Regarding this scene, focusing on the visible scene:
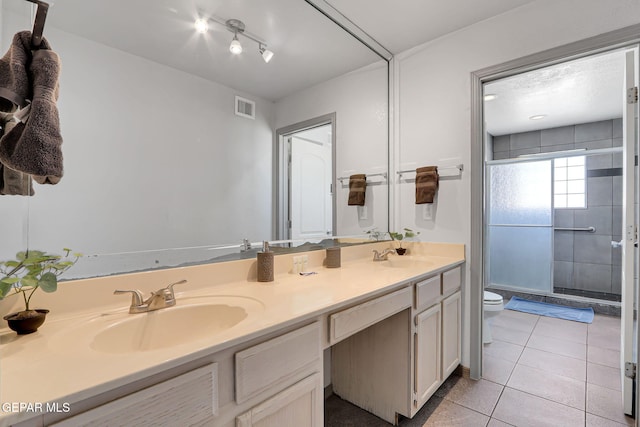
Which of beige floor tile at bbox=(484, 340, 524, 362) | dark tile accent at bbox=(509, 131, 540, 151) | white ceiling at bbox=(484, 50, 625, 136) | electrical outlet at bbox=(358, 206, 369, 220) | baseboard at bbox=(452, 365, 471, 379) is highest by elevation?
white ceiling at bbox=(484, 50, 625, 136)

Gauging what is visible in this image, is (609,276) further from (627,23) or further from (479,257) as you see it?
(627,23)

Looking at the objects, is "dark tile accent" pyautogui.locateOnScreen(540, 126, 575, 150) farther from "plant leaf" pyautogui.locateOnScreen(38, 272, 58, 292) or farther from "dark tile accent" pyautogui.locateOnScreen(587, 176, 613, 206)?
"plant leaf" pyautogui.locateOnScreen(38, 272, 58, 292)

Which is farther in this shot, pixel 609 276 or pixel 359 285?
pixel 609 276

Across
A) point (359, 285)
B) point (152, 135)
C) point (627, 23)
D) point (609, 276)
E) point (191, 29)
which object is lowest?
point (609, 276)

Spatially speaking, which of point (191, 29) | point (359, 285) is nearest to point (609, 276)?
point (359, 285)

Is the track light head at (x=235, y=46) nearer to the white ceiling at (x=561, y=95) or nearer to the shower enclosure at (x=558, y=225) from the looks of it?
the white ceiling at (x=561, y=95)

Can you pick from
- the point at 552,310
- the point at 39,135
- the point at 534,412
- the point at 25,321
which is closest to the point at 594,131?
the point at 552,310

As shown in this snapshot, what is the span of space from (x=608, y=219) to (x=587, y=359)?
2343 mm

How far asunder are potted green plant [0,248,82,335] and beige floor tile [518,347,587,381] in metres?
2.84

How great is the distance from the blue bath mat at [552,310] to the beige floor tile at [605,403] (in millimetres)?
1586

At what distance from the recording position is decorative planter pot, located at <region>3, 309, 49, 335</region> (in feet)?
2.48

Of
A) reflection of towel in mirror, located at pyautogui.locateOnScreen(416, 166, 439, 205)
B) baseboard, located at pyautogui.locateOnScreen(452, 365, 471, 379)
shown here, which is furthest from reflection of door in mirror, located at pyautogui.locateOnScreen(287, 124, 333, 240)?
baseboard, located at pyautogui.locateOnScreen(452, 365, 471, 379)

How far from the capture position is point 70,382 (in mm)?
558

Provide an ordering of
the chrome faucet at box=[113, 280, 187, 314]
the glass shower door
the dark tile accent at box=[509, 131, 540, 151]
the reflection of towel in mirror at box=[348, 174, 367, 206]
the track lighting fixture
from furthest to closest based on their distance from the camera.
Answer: the dark tile accent at box=[509, 131, 540, 151] < the glass shower door < the reflection of towel in mirror at box=[348, 174, 367, 206] < the track lighting fixture < the chrome faucet at box=[113, 280, 187, 314]
